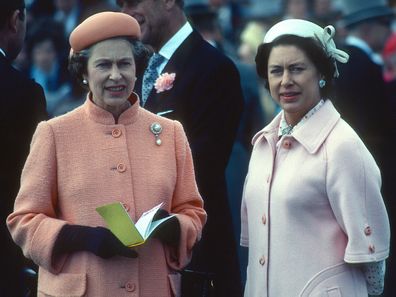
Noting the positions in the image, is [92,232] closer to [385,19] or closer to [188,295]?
[188,295]

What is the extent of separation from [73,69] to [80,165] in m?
0.50

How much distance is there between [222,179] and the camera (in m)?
6.37

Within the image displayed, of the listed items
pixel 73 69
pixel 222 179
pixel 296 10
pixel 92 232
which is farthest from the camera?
pixel 296 10

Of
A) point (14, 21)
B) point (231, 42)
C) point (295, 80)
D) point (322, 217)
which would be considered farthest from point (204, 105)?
point (231, 42)

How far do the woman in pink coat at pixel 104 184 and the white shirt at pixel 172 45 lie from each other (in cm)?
95

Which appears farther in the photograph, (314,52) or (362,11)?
(362,11)

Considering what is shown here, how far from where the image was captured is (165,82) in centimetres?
634

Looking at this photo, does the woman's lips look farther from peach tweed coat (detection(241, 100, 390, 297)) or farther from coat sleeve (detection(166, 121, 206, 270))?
coat sleeve (detection(166, 121, 206, 270))

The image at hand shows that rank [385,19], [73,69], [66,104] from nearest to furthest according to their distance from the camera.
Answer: [73,69] → [385,19] → [66,104]

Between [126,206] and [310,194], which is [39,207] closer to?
[126,206]

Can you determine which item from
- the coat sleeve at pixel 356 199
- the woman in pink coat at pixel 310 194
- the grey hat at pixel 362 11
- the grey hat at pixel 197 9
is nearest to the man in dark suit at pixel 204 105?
the woman in pink coat at pixel 310 194

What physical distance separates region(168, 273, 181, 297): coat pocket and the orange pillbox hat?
1.12m

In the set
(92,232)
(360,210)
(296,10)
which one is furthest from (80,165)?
(296,10)

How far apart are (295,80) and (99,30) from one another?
95 cm
